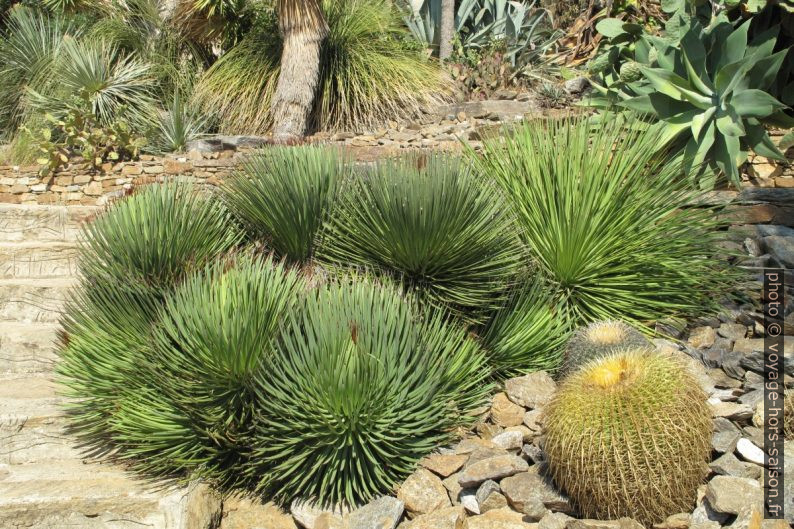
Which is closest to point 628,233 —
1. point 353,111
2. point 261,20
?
point 353,111

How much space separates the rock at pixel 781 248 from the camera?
4.88m

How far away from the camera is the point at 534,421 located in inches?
156

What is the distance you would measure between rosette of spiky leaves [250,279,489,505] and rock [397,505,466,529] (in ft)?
0.81

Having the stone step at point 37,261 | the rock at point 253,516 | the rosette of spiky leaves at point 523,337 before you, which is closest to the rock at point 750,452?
the rosette of spiky leaves at point 523,337

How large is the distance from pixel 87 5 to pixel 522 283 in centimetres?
1012

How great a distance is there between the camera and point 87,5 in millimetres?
11906

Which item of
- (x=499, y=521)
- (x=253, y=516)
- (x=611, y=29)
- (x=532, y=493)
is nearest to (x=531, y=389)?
(x=532, y=493)

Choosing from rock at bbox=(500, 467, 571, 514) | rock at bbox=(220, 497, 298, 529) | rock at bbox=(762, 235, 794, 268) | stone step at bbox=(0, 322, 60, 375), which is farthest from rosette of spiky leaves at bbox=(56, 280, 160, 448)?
rock at bbox=(762, 235, 794, 268)

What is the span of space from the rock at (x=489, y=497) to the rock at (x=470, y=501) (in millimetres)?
27

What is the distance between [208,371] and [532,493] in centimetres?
164

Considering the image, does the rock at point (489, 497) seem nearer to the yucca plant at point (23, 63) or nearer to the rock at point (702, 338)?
the rock at point (702, 338)

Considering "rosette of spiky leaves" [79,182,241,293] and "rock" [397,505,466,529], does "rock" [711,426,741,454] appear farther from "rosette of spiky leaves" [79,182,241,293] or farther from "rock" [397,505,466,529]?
"rosette of spiky leaves" [79,182,241,293]

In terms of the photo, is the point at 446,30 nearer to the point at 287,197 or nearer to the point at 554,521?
the point at 287,197

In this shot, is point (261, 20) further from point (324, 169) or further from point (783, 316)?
point (783, 316)
